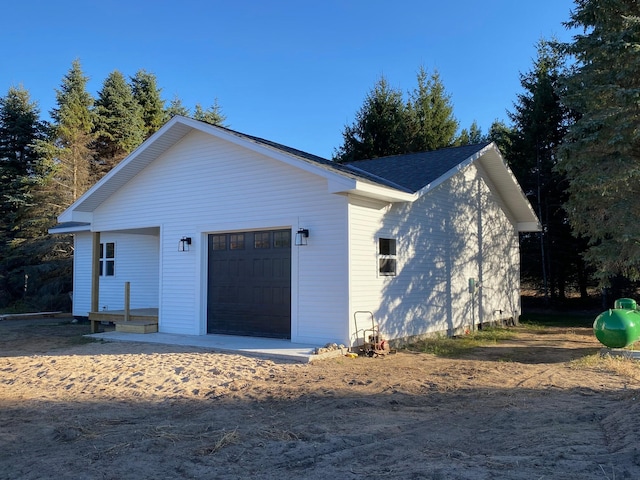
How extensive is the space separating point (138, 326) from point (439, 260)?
7.74 m

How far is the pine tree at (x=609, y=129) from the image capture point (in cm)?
1090

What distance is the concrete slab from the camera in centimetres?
916

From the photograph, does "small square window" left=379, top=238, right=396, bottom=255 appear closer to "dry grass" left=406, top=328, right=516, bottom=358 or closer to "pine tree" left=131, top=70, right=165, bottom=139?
"dry grass" left=406, top=328, right=516, bottom=358

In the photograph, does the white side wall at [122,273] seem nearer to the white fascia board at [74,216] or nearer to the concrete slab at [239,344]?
the white fascia board at [74,216]

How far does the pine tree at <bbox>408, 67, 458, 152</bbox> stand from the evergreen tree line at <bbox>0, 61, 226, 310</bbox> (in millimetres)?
16716

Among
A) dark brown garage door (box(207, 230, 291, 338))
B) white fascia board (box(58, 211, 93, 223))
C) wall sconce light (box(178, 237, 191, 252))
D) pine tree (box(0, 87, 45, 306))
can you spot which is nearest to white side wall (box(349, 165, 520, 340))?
dark brown garage door (box(207, 230, 291, 338))

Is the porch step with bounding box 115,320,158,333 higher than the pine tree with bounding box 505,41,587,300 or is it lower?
lower

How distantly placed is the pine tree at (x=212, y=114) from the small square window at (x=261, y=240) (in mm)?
27872

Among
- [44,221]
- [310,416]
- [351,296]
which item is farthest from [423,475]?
[44,221]

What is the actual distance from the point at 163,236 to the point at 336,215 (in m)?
5.13

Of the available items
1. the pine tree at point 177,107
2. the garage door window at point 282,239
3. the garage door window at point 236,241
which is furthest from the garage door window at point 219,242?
the pine tree at point 177,107

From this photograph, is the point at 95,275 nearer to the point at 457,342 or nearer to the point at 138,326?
the point at 138,326

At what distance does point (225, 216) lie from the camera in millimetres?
11633

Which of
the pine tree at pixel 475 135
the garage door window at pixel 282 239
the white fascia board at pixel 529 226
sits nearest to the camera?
the garage door window at pixel 282 239
